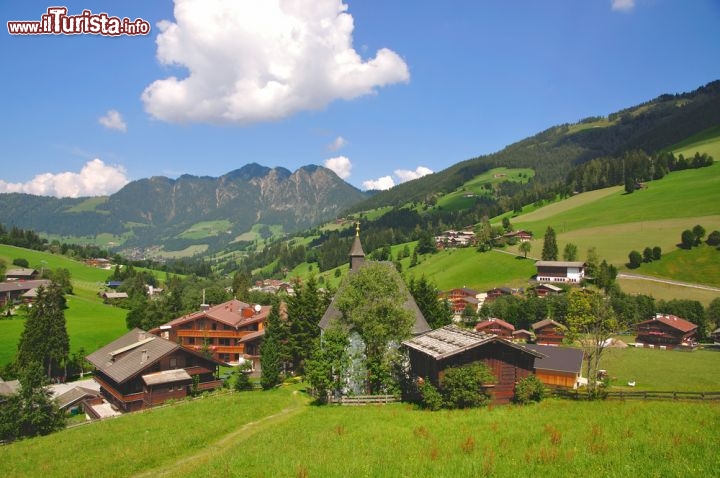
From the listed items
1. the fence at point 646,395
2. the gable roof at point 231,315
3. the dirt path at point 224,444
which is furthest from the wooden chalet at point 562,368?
the gable roof at point 231,315

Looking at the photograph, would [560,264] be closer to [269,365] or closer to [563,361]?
[563,361]

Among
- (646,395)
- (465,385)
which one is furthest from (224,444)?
(646,395)

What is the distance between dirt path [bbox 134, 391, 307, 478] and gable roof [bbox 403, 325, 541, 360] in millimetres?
10414

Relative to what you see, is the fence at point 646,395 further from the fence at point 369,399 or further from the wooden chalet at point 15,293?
the wooden chalet at point 15,293

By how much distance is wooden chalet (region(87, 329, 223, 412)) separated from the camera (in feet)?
156

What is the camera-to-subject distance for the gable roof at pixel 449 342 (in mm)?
29812

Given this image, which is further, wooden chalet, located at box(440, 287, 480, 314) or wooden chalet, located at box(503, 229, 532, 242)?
wooden chalet, located at box(503, 229, 532, 242)

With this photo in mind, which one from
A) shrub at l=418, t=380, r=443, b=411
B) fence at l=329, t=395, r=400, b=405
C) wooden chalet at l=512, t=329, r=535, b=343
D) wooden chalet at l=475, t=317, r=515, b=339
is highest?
shrub at l=418, t=380, r=443, b=411

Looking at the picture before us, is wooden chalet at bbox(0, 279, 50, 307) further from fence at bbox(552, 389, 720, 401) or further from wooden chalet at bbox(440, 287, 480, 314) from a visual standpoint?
fence at bbox(552, 389, 720, 401)

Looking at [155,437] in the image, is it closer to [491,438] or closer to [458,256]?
[491,438]

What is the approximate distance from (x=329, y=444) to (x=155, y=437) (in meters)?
14.5

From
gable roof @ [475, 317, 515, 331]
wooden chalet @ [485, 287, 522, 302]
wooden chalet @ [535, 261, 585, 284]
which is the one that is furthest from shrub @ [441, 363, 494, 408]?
wooden chalet @ [535, 261, 585, 284]

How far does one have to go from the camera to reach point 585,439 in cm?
1762

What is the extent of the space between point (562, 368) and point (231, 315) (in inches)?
2139
